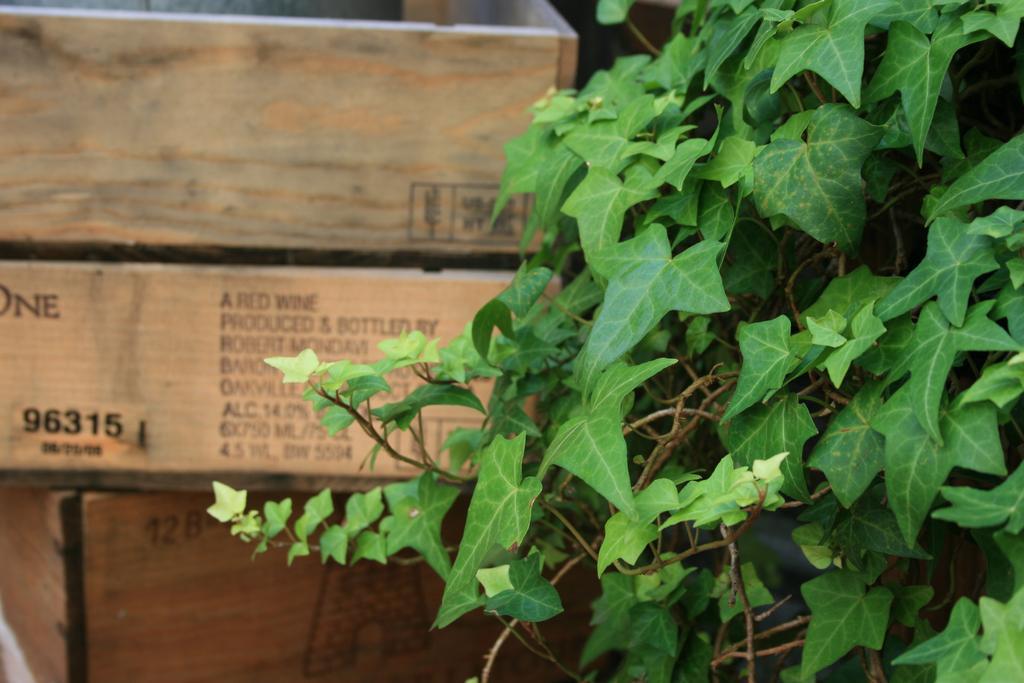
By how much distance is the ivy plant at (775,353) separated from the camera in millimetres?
813

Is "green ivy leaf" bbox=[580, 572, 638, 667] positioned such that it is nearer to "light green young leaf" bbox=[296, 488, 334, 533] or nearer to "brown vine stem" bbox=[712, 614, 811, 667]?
"brown vine stem" bbox=[712, 614, 811, 667]

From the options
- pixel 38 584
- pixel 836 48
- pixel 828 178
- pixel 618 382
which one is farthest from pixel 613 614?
pixel 38 584

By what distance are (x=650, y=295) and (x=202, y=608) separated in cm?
113

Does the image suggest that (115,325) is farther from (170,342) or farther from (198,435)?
(198,435)

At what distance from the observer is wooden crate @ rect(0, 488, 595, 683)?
1.70 meters

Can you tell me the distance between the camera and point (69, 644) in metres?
1.71

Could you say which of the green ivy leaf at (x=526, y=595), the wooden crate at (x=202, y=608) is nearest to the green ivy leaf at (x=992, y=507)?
the green ivy leaf at (x=526, y=595)

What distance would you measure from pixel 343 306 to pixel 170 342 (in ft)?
0.83

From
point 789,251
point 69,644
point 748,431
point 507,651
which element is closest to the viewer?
point 748,431

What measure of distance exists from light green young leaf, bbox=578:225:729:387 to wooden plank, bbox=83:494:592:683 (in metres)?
0.89

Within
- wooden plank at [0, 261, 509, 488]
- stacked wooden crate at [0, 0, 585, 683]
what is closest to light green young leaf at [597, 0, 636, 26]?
stacked wooden crate at [0, 0, 585, 683]

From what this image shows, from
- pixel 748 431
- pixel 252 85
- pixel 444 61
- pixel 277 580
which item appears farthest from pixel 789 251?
pixel 277 580

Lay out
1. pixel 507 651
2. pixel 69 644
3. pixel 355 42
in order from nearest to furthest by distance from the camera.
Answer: pixel 355 42 < pixel 69 644 < pixel 507 651

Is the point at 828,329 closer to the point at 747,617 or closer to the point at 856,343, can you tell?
the point at 856,343
